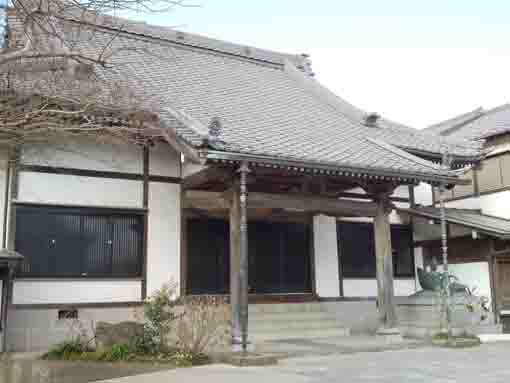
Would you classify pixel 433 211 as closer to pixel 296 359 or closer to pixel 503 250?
pixel 503 250

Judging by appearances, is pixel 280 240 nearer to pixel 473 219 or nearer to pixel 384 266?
pixel 384 266

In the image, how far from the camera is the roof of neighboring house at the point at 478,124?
659 inches

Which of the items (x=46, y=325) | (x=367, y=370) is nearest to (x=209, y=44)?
(x=46, y=325)

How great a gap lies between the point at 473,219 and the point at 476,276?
1.50 meters

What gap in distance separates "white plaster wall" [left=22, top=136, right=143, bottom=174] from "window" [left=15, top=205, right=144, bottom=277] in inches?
36.1

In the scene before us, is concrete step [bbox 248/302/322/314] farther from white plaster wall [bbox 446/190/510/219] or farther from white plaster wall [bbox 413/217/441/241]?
white plaster wall [bbox 446/190/510/219]

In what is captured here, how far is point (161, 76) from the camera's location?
1473cm

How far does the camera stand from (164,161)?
42.8 feet

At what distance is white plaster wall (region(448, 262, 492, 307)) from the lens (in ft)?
49.6

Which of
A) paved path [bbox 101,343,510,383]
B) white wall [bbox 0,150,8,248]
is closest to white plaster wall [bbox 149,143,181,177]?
white wall [bbox 0,150,8,248]

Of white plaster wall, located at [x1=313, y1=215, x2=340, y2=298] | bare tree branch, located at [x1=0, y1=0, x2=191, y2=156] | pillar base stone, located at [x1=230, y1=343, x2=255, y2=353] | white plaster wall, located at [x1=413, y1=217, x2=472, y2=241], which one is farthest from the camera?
white plaster wall, located at [x1=413, y1=217, x2=472, y2=241]

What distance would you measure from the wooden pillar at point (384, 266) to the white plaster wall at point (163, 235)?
4.38 metres

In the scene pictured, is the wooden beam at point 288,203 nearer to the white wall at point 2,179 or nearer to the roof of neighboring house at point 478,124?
the white wall at point 2,179

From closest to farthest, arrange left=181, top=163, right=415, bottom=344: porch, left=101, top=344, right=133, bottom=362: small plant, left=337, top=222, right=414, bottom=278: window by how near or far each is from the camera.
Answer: left=101, top=344, right=133, bottom=362: small plant, left=181, top=163, right=415, bottom=344: porch, left=337, top=222, right=414, bottom=278: window
